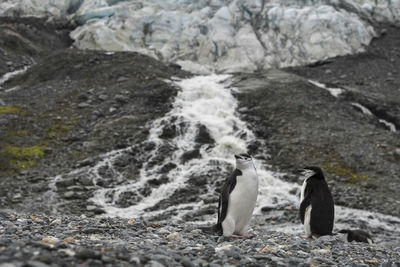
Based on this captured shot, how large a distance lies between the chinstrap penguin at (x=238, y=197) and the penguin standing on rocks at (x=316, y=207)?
2.14 metres

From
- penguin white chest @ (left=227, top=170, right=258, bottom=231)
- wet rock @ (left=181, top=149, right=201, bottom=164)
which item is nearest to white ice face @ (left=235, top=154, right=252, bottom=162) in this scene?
penguin white chest @ (left=227, top=170, right=258, bottom=231)

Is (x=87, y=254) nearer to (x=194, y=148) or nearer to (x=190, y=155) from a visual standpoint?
(x=190, y=155)

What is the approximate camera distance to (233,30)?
50.0 m

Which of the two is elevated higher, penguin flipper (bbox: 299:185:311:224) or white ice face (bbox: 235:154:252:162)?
white ice face (bbox: 235:154:252:162)

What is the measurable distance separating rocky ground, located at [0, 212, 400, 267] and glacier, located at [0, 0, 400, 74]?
129 ft

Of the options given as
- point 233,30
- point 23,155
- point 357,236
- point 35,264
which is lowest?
point 23,155

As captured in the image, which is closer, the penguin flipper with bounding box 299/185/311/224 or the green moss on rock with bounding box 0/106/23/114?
the penguin flipper with bounding box 299/185/311/224

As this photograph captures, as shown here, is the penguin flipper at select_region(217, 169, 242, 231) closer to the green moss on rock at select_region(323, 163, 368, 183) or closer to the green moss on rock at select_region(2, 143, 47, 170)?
the green moss on rock at select_region(323, 163, 368, 183)

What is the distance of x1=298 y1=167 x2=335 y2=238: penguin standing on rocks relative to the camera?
8875 mm

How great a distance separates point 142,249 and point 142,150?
1721 cm

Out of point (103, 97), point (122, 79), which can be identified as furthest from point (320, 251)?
point (122, 79)

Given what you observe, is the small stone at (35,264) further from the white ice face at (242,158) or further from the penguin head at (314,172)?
the penguin head at (314,172)

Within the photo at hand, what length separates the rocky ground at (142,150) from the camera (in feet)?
18.1

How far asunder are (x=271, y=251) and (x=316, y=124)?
20900 millimetres
